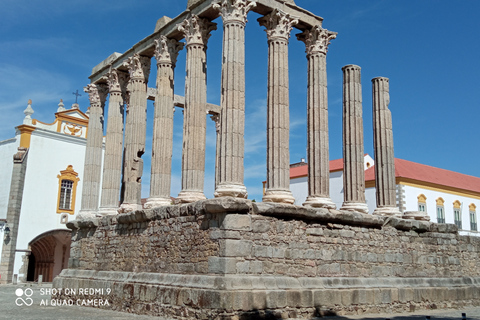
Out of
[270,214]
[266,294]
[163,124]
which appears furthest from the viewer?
[163,124]

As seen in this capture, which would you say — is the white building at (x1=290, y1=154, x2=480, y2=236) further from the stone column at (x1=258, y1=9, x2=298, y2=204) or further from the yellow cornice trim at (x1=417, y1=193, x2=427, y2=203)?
the stone column at (x1=258, y1=9, x2=298, y2=204)

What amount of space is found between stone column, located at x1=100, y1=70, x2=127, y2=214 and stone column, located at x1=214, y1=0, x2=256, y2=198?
20.1ft

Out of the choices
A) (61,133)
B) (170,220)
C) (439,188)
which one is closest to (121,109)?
(170,220)

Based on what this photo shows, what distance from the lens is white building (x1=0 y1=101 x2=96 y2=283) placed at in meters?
26.7

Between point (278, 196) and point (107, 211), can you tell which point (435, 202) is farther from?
point (278, 196)

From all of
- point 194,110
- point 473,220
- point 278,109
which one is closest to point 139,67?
point 194,110

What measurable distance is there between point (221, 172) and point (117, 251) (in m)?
5.03

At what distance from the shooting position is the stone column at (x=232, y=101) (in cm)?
1219

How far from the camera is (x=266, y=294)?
1091cm

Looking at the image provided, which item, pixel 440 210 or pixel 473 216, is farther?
pixel 473 216

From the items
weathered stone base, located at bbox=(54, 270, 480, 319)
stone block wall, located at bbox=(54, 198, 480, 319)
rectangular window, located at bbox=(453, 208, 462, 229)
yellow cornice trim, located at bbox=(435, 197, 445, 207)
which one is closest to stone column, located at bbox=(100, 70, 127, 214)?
stone block wall, located at bbox=(54, 198, 480, 319)

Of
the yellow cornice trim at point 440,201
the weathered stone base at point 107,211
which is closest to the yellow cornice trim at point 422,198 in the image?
the yellow cornice trim at point 440,201

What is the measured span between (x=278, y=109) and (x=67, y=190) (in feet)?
62.5

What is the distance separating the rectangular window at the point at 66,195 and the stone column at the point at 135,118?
1306cm
